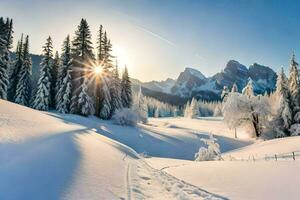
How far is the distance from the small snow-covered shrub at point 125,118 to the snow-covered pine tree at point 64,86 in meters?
7.72

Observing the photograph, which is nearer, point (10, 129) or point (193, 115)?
point (10, 129)

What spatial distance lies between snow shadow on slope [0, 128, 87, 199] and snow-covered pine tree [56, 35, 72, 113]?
37826 millimetres

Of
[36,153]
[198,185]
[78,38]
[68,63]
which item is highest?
[78,38]

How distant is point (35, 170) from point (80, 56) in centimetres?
4602

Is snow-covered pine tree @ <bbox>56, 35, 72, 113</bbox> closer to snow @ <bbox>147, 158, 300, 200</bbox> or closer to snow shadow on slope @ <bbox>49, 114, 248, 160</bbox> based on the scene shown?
snow shadow on slope @ <bbox>49, 114, 248, 160</bbox>

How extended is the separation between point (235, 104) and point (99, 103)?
78.1 feet

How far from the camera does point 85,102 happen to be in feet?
168

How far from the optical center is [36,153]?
12984 mm

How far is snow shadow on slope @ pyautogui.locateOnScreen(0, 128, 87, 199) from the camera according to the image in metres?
9.34

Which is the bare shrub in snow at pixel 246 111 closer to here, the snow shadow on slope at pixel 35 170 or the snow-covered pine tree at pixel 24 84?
the snow-covered pine tree at pixel 24 84

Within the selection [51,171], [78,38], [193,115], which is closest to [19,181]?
[51,171]

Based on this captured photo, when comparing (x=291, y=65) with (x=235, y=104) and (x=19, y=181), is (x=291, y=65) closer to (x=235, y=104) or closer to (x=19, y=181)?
(x=235, y=104)

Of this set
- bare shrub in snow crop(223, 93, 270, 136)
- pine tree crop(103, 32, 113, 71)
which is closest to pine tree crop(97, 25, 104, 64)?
pine tree crop(103, 32, 113, 71)

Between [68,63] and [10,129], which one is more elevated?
[68,63]
